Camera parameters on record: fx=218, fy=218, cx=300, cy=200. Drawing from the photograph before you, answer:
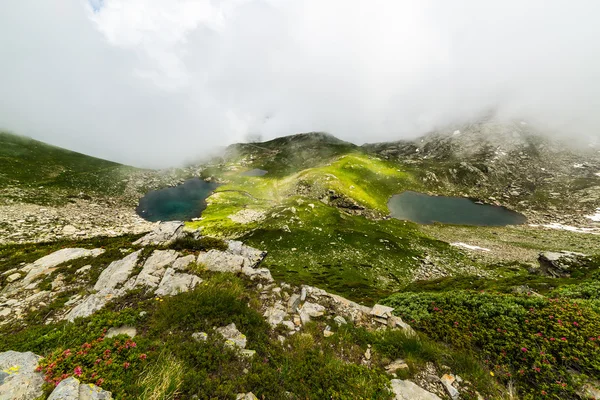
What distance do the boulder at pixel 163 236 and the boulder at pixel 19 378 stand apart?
12.5 m

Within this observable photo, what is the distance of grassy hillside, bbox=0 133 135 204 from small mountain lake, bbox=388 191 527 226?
124 metres

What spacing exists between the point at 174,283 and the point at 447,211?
403 ft

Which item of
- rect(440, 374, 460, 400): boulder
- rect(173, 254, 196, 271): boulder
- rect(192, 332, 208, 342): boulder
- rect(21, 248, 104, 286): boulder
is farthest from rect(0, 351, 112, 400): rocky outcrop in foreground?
rect(21, 248, 104, 286): boulder

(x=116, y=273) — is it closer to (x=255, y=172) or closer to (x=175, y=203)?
(x=175, y=203)

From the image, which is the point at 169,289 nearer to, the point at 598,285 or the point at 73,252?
the point at 73,252

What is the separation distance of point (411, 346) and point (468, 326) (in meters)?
4.06

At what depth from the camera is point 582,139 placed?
175 m

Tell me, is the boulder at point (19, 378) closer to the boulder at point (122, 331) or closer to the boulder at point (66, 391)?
the boulder at point (66, 391)

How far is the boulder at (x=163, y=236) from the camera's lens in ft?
66.1

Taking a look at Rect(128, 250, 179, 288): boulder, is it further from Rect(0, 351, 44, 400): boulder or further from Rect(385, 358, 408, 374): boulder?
Rect(385, 358, 408, 374): boulder

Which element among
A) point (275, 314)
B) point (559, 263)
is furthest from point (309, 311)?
point (559, 263)

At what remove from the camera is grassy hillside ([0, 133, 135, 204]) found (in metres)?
67.1

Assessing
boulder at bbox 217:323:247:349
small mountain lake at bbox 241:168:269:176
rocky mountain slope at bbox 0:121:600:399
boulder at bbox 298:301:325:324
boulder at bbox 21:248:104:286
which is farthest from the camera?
small mountain lake at bbox 241:168:269:176

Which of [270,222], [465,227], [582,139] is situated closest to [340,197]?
[270,222]
